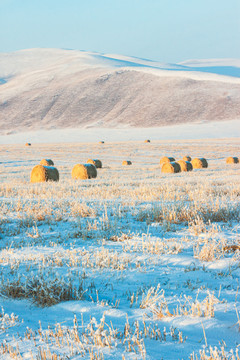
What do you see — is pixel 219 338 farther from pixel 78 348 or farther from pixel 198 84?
pixel 198 84

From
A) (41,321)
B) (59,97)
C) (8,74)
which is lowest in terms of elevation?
(41,321)

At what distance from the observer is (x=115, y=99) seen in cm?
12788

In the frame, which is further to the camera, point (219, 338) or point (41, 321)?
point (41, 321)

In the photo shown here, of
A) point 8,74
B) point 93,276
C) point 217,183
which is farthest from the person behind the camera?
point 8,74

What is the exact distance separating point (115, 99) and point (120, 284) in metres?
127

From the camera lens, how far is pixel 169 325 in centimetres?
293

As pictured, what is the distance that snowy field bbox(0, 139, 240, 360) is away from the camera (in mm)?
2658

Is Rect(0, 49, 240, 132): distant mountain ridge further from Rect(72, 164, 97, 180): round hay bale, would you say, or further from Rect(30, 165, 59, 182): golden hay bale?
Rect(30, 165, 59, 182): golden hay bale

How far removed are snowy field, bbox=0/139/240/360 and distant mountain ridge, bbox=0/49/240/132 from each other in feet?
322

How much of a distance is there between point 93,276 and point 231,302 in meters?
1.52

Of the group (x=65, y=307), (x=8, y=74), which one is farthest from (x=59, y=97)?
(x=65, y=307)

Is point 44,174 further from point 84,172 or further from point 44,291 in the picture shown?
point 44,291

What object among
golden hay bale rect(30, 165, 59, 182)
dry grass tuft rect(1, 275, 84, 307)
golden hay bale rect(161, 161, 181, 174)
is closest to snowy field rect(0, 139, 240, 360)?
dry grass tuft rect(1, 275, 84, 307)

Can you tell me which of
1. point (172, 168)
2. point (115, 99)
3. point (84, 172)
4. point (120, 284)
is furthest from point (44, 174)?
point (115, 99)
